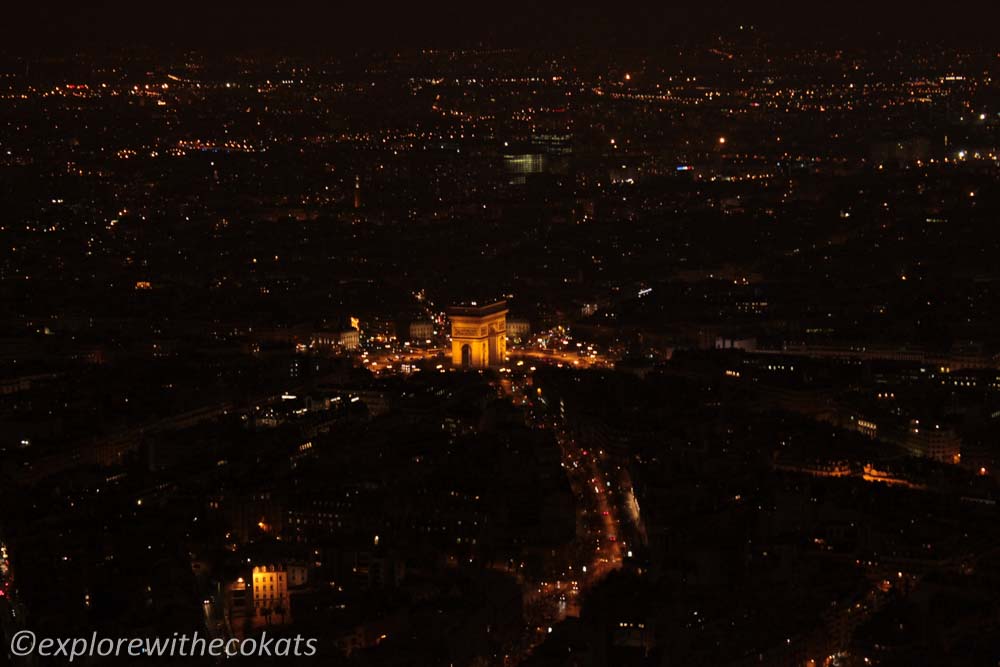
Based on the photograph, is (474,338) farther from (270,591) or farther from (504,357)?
(270,591)

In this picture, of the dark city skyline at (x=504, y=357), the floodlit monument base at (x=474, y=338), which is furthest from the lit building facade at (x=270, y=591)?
the floodlit monument base at (x=474, y=338)

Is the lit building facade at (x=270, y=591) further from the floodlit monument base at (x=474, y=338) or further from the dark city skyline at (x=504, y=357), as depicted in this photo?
the floodlit monument base at (x=474, y=338)

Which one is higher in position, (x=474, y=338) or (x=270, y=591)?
(x=270, y=591)

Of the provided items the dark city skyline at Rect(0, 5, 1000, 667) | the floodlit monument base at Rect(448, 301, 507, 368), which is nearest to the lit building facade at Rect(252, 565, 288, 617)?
the dark city skyline at Rect(0, 5, 1000, 667)

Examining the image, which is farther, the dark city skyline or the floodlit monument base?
the floodlit monument base

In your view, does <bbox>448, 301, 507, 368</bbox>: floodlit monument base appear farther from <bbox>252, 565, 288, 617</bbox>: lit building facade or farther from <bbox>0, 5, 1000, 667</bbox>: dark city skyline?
<bbox>252, 565, 288, 617</bbox>: lit building facade

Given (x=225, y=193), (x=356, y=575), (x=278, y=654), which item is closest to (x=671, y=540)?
(x=356, y=575)

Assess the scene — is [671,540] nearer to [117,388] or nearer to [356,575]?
[356,575]

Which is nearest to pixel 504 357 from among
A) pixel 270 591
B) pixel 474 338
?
pixel 474 338
